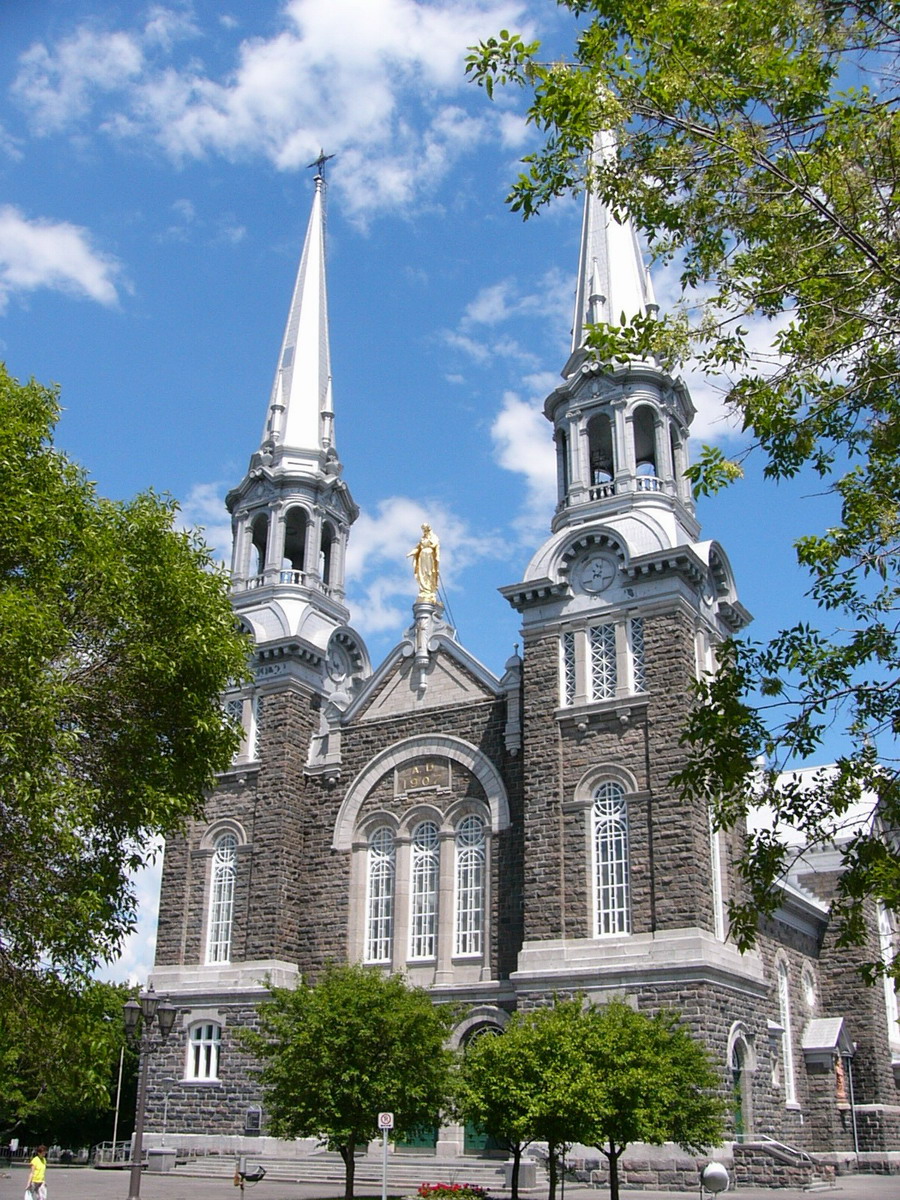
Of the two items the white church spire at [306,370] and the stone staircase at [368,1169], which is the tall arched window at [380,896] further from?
the white church spire at [306,370]

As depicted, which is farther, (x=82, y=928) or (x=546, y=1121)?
(x=546, y=1121)

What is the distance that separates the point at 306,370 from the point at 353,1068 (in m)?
28.4

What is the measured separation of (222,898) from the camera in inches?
1427

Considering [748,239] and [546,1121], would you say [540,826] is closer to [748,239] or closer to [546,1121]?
[546,1121]

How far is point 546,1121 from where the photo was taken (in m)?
20.8

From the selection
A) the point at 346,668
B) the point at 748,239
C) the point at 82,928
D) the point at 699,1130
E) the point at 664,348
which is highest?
the point at 346,668

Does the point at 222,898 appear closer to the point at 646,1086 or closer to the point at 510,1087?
the point at 510,1087

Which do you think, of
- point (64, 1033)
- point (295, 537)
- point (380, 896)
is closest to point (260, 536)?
point (295, 537)

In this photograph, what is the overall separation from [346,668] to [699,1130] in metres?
20.9

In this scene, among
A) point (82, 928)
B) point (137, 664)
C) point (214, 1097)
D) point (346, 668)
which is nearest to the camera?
point (82, 928)

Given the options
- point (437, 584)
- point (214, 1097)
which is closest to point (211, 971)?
point (214, 1097)

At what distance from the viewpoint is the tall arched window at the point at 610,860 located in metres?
29.0

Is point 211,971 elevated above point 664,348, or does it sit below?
below

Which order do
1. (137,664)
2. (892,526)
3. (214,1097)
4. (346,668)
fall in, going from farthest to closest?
(346,668), (214,1097), (137,664), (892,526)
